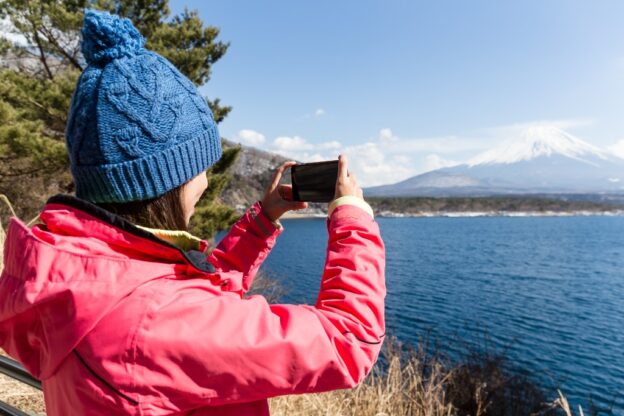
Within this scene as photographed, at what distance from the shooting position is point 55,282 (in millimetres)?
665

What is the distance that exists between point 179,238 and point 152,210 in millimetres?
90

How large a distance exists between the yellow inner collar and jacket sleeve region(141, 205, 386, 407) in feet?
0.67

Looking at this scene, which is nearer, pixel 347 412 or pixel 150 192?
pixel 150 192

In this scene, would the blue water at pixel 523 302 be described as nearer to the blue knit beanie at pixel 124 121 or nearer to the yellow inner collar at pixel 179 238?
the yellow inner collar at pixel 179 238

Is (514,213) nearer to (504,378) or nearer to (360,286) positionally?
(504,378)

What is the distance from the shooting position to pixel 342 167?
95 cm

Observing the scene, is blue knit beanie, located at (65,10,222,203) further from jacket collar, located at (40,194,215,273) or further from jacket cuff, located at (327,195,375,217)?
jacket cuff, located at (327,195,375,217)

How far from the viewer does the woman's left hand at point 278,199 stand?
1.24 m

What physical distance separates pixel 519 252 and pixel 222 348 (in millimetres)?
37829

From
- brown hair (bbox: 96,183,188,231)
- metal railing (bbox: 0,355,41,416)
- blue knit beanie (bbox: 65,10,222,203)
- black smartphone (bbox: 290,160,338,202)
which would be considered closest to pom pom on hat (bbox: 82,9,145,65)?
blue knit beanie (bbox: 65,10,222,203)

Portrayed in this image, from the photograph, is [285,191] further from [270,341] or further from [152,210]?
[270,341]

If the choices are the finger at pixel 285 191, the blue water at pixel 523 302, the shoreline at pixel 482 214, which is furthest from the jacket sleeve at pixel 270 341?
the shoreline at pixel 482 214

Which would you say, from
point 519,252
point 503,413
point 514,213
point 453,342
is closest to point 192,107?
point 503,413

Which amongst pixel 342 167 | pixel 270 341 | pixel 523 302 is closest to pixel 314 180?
pixel 342 167
